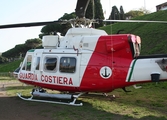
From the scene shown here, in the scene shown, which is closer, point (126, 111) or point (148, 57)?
point (126, 111)

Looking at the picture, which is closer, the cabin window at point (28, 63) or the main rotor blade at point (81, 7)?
the main rotor blade at point (81, 7)

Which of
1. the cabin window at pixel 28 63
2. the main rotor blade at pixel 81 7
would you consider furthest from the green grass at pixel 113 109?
the main rotor blade at pixel 81 7

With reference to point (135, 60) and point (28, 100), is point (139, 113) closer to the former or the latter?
point (135, 60)

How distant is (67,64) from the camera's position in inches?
346

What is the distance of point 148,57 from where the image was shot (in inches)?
315

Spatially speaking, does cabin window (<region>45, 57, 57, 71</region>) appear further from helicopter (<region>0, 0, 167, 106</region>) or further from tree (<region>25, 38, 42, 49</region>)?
tree (<region>25, 38, 42, 49</region>)

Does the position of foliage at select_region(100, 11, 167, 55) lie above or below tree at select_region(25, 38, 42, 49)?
below

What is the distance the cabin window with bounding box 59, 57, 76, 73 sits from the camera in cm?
868

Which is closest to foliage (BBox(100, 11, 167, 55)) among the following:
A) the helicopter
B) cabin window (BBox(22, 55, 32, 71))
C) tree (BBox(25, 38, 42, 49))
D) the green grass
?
the green grass

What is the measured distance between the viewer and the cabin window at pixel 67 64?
8680 millimetres

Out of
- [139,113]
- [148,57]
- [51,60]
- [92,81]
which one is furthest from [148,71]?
[51,60]

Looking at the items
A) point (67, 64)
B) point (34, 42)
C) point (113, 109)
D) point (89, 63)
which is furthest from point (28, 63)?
point (34, 42)

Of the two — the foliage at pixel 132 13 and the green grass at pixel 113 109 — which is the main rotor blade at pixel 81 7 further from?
the foliage at pixel 132 13

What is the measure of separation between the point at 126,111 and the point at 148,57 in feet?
6.91
